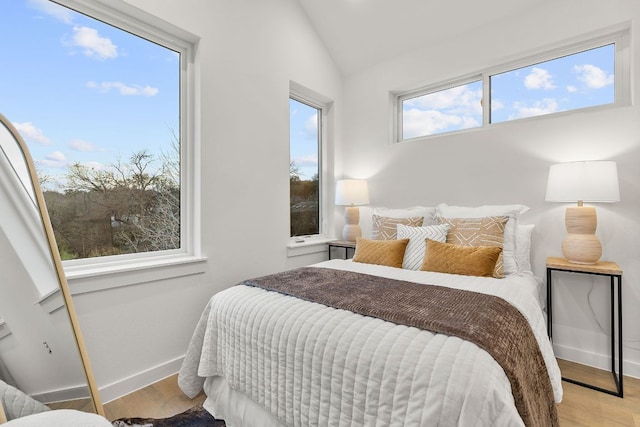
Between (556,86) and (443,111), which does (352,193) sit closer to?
(443,111)

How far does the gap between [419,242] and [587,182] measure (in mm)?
1088

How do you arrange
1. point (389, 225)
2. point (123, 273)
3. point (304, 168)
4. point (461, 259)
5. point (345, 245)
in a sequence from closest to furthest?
point (123, 273)
point (461, 259)
point (389, 225)
point (345, 245)
point (304, 168)

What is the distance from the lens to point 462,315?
1257 millimetres

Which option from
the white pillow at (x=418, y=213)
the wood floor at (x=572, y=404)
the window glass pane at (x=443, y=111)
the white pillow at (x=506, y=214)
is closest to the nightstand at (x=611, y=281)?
the wood floor at (x=572, y=404)

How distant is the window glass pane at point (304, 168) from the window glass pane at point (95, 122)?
4.08 ft

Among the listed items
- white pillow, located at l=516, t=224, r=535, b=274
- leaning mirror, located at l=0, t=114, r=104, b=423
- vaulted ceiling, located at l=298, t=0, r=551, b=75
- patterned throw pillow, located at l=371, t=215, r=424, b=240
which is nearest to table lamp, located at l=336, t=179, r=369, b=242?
patterned throw pillow, located at l=371, t=215, r=424, b=240

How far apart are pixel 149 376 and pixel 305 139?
255cm

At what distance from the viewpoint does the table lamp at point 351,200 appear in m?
3.25

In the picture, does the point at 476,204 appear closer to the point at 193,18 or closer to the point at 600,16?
the point at 600,16

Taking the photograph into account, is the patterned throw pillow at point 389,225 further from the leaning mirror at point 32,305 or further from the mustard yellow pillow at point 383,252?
the leaning mirror at point 32,305

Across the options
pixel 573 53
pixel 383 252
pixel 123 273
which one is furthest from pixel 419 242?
pixel 123 273

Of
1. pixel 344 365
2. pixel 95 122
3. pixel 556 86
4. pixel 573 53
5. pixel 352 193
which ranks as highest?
pixel 573 53

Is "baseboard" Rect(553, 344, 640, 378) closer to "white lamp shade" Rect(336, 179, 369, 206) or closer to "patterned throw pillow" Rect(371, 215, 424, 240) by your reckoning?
"patterned throw pillow" Rect(371, 215, 424, 240)

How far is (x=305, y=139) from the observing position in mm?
3459
